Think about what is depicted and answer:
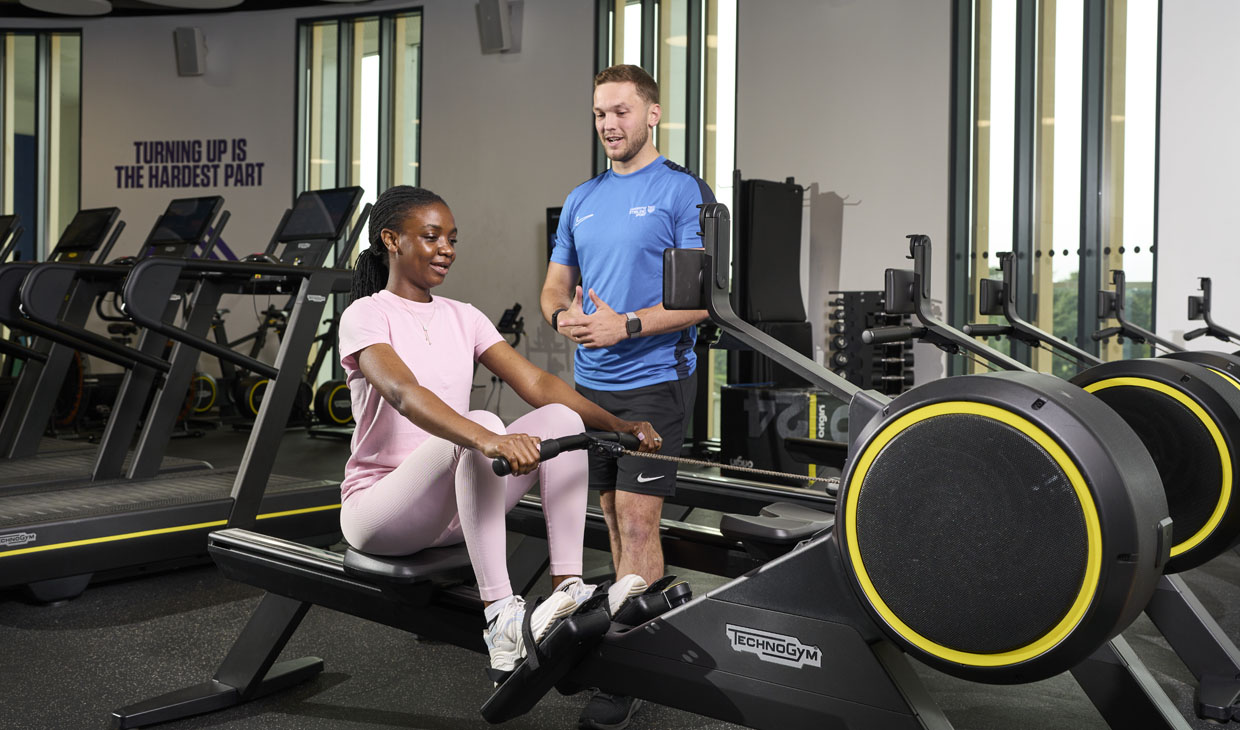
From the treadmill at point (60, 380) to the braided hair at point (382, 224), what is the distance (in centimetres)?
198

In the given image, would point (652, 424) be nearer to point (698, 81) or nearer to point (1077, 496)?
point (1077, 496)

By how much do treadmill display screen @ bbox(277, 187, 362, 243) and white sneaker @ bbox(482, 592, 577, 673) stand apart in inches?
125

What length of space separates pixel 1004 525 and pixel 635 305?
1147mm

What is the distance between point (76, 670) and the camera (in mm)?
2656

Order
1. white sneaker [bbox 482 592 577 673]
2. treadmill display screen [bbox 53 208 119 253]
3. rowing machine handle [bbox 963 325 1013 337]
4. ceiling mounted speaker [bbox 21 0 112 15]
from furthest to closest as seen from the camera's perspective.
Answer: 1. ceiling mounted speaker [bbox 21 0 112 15]
2. treadmill display screen [bbox 53 208 119 253]
3. rowing machine handle [bbox 963 325 1013 337]
4. white sneaker [bbox 482 592 577 673]

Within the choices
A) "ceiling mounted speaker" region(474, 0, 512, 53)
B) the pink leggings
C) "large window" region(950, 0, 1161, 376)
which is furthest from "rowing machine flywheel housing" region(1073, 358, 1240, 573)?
"ceiling mounted speaker" region(474, 0, 512, 53)

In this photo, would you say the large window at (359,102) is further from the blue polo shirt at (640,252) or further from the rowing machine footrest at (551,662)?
the rowing machine footrest at (551,662)

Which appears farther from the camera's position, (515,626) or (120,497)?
(120,497)

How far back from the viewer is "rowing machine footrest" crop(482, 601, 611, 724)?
5.68 feet

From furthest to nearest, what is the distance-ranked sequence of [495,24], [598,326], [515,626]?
[495,24] → [598,326] → [515,626]

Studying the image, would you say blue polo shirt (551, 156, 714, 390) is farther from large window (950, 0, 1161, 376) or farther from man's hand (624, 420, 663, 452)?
large window (950, 0, 1161, 376)

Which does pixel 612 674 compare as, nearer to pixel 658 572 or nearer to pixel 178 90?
pixel 658 572

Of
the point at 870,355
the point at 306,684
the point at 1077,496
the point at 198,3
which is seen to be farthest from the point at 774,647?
the point at 198,3

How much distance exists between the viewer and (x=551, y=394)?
84.0 inches
